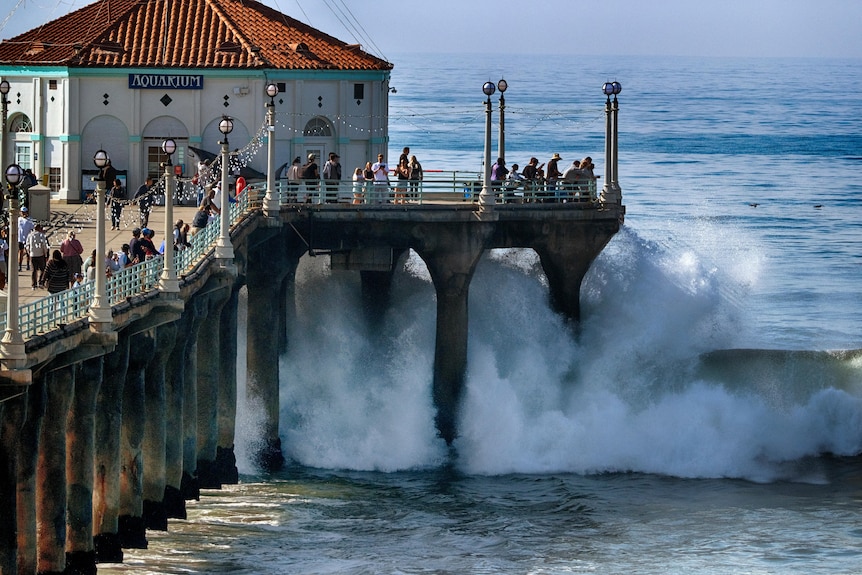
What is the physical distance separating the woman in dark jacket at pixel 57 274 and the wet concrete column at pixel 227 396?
864 centimetres

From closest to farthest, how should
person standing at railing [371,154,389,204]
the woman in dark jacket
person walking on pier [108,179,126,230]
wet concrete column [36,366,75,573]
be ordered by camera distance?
wet concrete column [36,366,75,573] < the woman in dark jacket < person walking on pier [108,179,126,230] < person standing at railing [371,154,389,204]

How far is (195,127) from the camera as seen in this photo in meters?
61.2

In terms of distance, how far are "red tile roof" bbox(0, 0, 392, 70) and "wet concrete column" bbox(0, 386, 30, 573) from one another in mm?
26557

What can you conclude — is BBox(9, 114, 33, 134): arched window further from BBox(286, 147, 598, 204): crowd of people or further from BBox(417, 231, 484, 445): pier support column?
BBox(417, 231, 484, 445): pier support column

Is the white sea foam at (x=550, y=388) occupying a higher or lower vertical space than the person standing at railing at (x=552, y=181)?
lower

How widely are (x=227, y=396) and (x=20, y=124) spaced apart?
1448 cm

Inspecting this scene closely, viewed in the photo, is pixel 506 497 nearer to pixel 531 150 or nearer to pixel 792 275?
pixel 792 275

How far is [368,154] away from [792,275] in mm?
37284

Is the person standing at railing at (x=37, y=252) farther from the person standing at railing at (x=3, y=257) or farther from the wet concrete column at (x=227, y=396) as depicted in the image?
the wet concrete column at (x=227, y=396)

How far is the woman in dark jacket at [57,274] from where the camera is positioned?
4262 cm

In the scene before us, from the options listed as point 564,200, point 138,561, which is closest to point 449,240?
point 564,200

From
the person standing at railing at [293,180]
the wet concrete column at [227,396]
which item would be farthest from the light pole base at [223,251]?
the person standing at railing at [293,180]

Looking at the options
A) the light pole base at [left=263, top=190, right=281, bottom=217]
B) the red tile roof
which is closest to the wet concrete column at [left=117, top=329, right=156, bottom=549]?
the light pole base at [left=263, top=190, right=281, bottom=217]

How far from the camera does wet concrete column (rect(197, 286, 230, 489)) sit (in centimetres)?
4962
